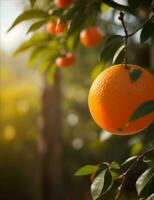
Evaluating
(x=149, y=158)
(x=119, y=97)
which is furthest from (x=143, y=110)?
(x=149, y=158)

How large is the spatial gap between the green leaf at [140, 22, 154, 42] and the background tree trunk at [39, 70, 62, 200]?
5288 millimetres

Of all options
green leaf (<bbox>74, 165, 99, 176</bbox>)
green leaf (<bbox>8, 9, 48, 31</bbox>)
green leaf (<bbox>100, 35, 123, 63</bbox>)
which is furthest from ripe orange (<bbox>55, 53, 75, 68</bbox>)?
green leaf (<bbox>74, 165, 99, 176</bbox>)

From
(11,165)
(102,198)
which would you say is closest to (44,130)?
(11,165)

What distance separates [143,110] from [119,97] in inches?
2.5

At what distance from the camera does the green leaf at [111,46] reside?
1.14 metres

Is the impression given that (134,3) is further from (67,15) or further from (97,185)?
(97,185)

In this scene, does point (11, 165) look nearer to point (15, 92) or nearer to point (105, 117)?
point (15, 92)

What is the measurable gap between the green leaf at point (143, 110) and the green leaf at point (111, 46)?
0.98 feet

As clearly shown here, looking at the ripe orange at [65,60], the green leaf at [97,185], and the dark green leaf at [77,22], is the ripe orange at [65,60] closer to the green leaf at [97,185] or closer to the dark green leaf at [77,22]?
the dark green leaf at [77,22]

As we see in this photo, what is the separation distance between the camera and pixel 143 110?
84 centimetres

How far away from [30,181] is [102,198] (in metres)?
8.56

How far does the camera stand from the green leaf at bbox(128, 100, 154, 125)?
0.83 metres

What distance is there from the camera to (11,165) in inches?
375

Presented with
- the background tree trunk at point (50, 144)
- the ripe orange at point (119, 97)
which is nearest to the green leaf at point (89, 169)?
the ripe orange at point (119, 97)
